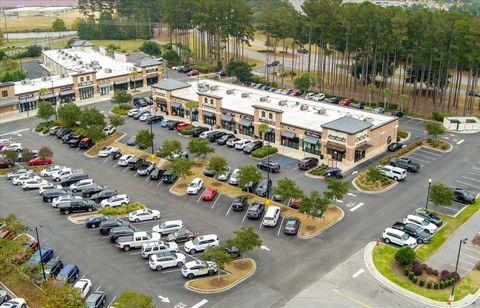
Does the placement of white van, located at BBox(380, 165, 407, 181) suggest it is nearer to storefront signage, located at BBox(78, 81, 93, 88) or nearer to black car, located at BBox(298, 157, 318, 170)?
black car, located at BBox(298, 157, 318, 170)

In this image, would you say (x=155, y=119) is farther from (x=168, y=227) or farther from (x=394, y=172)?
(x=394, y=172)

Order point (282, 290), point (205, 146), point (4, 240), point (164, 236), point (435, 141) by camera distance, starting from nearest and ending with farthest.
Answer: point (282, 290)
point (4, 240)
point (164, 236)
point (205, 146)
point (435, 141)

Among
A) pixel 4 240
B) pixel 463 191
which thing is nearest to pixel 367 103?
pixel 463 191

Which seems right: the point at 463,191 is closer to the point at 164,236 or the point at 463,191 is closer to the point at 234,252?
the point at 234,252

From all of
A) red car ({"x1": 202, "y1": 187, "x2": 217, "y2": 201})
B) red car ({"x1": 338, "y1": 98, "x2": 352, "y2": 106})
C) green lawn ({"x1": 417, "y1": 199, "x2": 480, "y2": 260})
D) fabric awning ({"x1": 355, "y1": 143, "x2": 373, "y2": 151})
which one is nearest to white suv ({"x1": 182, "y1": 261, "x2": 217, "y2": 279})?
red car ({"x1": 202, "y1": 187, "x2": 217, "y2": 201})

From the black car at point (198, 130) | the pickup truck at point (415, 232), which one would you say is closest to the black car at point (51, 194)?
the black car at point (198, 130)

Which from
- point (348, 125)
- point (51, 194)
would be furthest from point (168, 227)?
point (348, 125)
